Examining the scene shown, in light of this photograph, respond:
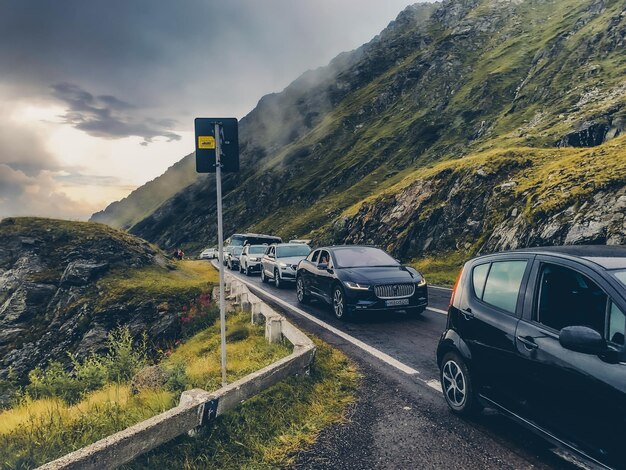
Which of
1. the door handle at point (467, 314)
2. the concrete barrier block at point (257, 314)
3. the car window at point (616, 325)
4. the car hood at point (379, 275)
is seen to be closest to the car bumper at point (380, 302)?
the car hood at point (379, 275)

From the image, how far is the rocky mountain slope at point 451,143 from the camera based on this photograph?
2017 centimetres

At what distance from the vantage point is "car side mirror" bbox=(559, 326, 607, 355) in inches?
117

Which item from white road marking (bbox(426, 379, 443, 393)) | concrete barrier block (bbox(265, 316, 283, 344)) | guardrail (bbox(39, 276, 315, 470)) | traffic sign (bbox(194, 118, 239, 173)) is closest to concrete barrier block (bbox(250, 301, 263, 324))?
concrete barrier block (bbox(265, 316, 283, 344))

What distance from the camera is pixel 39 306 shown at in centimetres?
1797

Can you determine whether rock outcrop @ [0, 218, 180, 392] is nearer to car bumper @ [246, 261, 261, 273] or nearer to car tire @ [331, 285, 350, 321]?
car bumper @ [246, 261, 261, 273]

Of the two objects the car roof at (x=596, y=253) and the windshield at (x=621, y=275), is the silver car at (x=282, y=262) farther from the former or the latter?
the windshield at (x=621, y=275)

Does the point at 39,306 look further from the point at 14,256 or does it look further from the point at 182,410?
the point at 182,410

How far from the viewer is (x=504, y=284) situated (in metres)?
4.31

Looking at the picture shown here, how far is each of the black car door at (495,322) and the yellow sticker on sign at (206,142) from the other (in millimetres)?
A: 3647

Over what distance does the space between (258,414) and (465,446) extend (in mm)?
2089

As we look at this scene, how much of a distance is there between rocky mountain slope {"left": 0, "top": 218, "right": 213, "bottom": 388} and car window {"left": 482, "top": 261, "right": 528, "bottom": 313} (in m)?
12.3

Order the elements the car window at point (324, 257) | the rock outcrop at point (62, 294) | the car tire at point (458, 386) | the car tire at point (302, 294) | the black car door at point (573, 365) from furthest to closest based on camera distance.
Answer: the rock outcrop at point (62, 294)
the car tire at point (302, 294)
the car window at point (324, 257)
the car tire at point (458, 386)
the black car door at point (573, 365)

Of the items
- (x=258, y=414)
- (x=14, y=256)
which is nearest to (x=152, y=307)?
(x=14, y=256)

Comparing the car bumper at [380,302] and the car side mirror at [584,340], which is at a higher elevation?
the car side mirror at [584,340]
